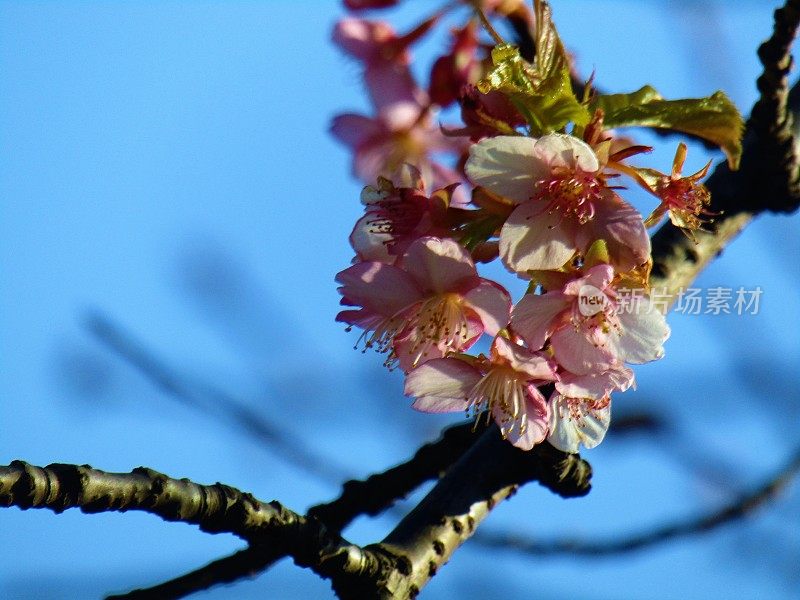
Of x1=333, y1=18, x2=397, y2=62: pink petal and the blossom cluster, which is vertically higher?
x1=333, y1=18, x2=397, y2=62: pink petal

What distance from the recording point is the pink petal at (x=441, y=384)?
149 cm

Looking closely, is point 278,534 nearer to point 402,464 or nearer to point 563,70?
point 402,464

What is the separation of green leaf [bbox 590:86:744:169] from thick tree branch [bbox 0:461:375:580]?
2.43 feet

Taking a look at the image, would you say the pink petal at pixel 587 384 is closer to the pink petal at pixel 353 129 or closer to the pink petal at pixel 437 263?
the pink petal at pixel 437 263

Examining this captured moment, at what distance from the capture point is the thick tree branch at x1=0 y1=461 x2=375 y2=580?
1.25 metres

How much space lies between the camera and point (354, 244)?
63.1 inches

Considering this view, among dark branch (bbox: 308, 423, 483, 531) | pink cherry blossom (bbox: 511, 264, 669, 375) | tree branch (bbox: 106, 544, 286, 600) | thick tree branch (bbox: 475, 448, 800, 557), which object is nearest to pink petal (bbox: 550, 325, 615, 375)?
pink cherry blossom (bbox: 511, 264, 669, 375)

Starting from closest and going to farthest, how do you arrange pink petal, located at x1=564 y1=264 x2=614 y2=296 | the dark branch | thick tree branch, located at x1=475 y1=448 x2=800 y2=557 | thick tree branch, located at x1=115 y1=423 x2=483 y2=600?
pink petal, located at x1=564 y1=264 x2=614 y2=296
thick tree branch, located at x1=115 y1=423 x2=483 y2=600
the dark branch
thick tree branch, located at x1=475 y1=448 x2=800 y2=557

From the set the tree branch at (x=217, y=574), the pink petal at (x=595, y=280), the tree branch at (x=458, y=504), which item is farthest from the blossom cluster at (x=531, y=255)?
the tree branch at (x=217, y=574)

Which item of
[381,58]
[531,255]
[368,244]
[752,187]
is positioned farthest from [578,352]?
[381,58]

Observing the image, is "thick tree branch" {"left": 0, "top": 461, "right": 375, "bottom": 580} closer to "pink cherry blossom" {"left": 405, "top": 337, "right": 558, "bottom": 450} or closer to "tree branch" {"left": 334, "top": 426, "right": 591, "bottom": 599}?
"tree branch" {"left": 334, "top": 426, "right": 591, "bottom": 599}

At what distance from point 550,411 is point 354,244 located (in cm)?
38

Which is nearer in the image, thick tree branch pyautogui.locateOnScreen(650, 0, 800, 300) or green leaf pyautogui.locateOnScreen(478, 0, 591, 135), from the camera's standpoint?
green leaf pyautogui.locateOnScreen(478, 0, 591, 135)

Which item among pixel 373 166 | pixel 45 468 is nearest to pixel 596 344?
pixel 45 468
